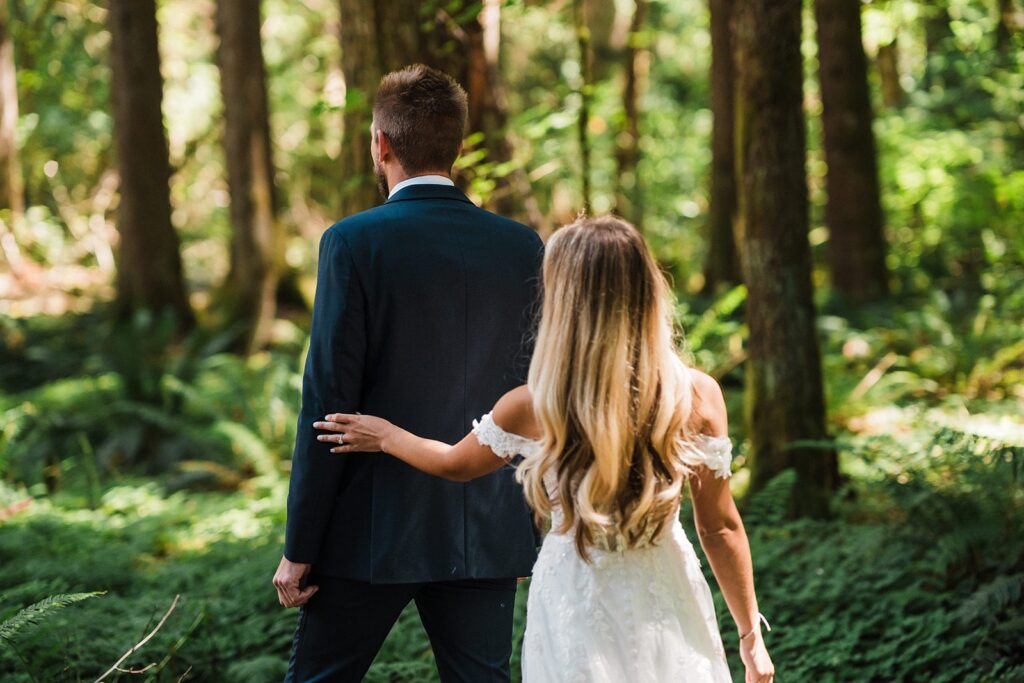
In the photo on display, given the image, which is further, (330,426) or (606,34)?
(606,34)

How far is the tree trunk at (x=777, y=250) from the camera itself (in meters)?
5.86

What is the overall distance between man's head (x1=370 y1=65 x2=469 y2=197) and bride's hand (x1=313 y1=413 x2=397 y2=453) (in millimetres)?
769

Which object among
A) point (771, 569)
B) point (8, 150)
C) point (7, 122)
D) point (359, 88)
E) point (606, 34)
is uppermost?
point (606, 34)

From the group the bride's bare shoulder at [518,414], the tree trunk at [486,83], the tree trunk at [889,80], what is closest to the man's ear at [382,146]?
the bride's bare shoulder at [518,414]

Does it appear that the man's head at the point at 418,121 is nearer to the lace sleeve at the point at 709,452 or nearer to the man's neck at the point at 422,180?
the man's neck at the point at 422,180

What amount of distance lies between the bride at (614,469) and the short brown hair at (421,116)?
0.72m

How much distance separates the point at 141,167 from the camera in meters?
13.7

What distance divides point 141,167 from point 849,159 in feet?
31.4

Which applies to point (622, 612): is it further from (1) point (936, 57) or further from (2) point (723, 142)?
(1) point (936, 57)

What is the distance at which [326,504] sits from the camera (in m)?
2.77

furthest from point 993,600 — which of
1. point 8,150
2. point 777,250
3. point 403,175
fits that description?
point 8,150

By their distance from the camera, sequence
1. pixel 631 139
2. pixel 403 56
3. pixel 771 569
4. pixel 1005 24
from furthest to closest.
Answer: pixel 631 139 → pixel 1005 24 → pixel 403 56 → pixel 771 569

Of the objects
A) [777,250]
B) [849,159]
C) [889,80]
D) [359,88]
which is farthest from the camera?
[889,80]

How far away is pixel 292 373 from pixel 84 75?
14.5 meters
